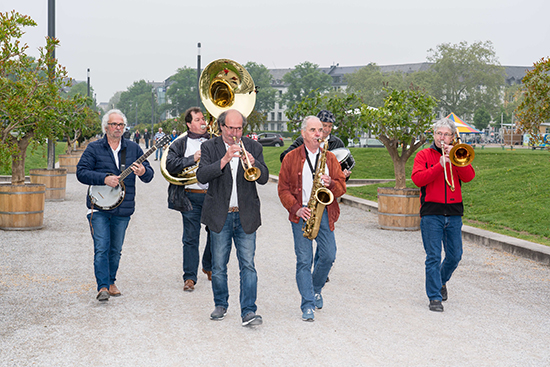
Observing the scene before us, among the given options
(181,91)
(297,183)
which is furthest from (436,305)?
(181,91)

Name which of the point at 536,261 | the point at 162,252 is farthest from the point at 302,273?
the point at 536,261

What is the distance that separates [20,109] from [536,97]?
335 inches

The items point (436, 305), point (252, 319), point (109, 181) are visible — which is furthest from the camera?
point (109, 181)

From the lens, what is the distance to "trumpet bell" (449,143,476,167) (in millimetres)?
5555

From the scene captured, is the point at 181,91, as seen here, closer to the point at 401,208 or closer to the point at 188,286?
the point at 401,208

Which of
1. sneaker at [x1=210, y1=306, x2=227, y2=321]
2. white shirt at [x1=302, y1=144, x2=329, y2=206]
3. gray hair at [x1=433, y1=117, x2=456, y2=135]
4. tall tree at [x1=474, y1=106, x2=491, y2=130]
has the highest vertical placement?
tall tree at [x1=474, y1=106, x2=491, y2=130]

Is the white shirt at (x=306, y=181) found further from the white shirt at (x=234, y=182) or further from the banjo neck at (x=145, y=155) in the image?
the banjo neck at (x=145, y=155)

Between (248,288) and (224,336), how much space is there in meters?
0.52

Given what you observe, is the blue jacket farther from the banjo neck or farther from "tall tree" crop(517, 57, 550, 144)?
"tall tree" crop(517, 57, 550, 144)

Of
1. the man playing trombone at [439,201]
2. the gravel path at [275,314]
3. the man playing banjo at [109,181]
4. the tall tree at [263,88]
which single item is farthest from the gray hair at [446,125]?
the tall tree at [263,88]

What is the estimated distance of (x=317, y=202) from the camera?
542 cm

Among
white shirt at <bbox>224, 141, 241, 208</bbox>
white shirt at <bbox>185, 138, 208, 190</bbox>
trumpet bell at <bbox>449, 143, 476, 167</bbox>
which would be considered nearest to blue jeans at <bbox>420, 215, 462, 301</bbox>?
trumpet bell at <bbox>449, 143, 476, 167</bbox>

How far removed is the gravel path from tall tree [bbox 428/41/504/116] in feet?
238

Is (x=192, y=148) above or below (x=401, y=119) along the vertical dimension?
below
